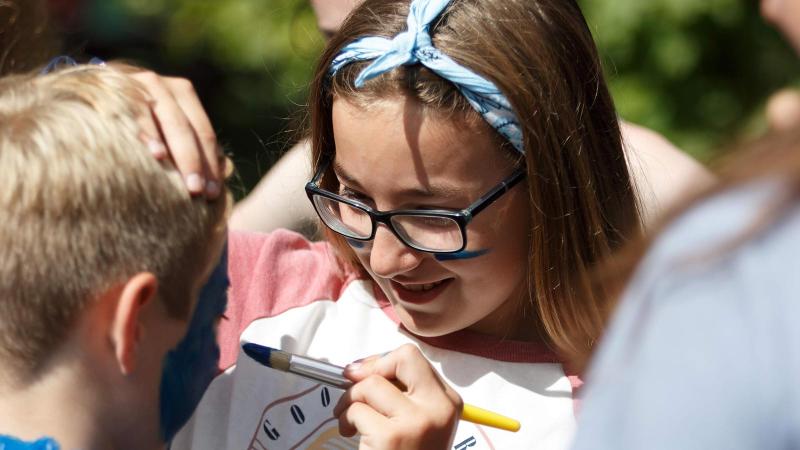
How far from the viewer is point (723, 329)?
0.68 m

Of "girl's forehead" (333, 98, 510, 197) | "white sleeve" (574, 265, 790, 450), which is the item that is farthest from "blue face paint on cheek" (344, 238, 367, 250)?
"white sleeve" (574, 265, 790, 450)

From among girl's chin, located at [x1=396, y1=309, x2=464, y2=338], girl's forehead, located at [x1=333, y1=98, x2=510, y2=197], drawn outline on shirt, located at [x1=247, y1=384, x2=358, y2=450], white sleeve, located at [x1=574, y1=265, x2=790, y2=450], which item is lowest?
drawn outline on shirt, located at [x1=247, y1=384, x2=358, y2=450]

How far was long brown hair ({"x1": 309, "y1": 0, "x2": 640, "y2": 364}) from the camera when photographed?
1.56 m

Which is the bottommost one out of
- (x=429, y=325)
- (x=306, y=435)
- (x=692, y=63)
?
(x=692, y=63)

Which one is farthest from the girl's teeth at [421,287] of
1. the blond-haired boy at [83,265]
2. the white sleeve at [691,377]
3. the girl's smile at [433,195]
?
the white sleeve at [691,377]

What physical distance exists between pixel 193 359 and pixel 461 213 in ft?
1.50

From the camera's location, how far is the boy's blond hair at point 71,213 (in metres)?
1.25

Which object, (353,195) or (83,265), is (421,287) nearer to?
(353,195)

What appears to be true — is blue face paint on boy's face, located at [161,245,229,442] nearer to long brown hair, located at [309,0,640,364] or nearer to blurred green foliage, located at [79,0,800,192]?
long brown hair, located at [309,0,640,364]

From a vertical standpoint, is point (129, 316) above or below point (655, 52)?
above

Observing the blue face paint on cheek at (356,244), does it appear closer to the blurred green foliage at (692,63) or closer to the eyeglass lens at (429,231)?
the eyeglass lens at (429,231)

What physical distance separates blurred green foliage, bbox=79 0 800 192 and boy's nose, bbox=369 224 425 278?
1.17 m

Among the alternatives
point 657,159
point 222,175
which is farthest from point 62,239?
point 657,159

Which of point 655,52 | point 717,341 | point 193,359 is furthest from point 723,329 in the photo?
point 655,52
